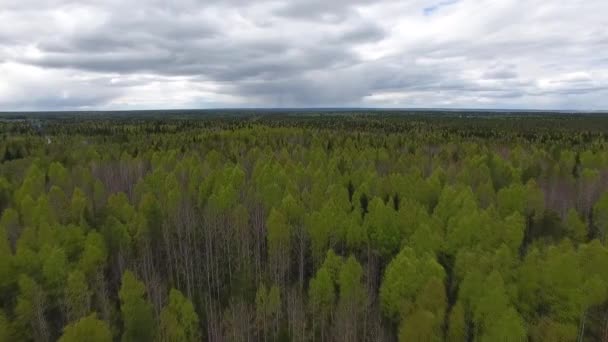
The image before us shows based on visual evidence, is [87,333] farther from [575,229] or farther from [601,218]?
[601,218]

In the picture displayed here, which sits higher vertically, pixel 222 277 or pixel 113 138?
pixel 113 138

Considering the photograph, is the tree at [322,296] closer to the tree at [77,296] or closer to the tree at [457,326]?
the tree at [457,326]

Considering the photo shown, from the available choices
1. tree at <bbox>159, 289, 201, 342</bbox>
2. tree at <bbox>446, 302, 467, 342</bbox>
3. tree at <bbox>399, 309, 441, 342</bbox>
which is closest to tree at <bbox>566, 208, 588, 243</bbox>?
tree at <bbox>446, 302, 467, 342</bbox>

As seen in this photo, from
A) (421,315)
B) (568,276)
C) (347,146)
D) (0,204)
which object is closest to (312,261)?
(421,315)

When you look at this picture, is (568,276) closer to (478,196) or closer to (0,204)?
(478,196)

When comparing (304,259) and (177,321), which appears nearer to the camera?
(177,321)

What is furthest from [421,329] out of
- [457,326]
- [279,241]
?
[279,241]

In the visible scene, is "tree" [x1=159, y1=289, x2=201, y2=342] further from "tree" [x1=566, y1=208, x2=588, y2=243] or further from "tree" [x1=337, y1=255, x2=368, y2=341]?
"tree" [x1=566, y1=208, x2=588, y2=243]
